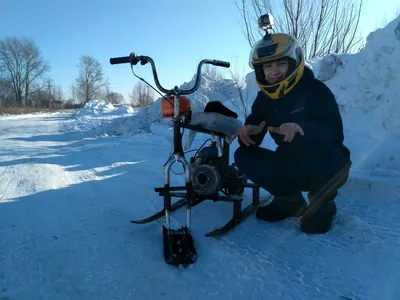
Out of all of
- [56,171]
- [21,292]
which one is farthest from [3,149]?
[21,292]

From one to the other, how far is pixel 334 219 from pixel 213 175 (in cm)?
105

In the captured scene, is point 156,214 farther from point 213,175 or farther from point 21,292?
point 21,292

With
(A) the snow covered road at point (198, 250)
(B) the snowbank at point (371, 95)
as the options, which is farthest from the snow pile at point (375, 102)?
(A) the snow covered road at point (198, 250)

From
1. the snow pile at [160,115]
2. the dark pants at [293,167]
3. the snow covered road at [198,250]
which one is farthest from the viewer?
the snow pile at [160,115]

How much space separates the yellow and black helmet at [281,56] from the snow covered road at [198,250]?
108cm

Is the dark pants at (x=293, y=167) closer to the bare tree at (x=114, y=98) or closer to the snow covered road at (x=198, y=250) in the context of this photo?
the snow covered road at (x=198, y=250)

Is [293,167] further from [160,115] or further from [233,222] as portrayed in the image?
[160,115]

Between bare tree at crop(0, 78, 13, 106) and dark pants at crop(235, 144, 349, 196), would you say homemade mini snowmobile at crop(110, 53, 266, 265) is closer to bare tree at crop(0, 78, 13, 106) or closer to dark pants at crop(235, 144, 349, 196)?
dark pants at crop(235, 144, 349, 196)

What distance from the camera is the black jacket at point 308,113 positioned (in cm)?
225

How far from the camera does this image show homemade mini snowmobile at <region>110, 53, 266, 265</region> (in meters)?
2.28

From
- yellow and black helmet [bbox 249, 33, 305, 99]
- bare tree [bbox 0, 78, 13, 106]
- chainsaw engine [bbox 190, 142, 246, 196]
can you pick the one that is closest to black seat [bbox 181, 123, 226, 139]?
chainsaw engine [bbox 190, 142, 246, 196]

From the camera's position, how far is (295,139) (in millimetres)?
2475

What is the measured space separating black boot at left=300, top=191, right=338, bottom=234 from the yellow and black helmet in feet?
2.76

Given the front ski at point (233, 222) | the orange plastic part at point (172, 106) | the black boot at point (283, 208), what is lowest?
the front ski at point (233, 222)
